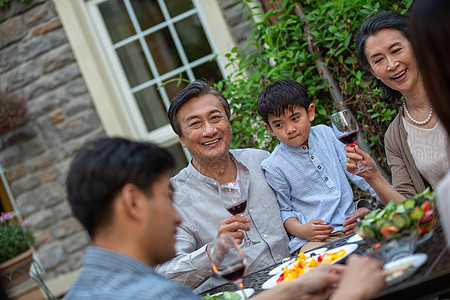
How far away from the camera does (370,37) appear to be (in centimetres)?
248

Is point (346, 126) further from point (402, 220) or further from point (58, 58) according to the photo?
point (58, 58)

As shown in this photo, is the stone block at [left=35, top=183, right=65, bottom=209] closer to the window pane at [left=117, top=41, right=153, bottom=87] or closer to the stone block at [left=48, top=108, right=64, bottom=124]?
the stone block at [left=48, top=108, right=64, bottom=124]

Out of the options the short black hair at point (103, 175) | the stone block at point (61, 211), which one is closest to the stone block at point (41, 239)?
the stone block at point (61, 211)

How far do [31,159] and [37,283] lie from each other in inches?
52.8

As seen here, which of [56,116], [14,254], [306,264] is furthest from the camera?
[56,116]

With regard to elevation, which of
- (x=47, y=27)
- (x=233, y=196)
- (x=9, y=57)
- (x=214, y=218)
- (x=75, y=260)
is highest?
(x=47, y=27)

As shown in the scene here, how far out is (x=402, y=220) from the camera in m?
1.45

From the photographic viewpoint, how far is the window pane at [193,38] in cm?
538

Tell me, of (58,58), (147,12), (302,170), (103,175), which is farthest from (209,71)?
(103,175)

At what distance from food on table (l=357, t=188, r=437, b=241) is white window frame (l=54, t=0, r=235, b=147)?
12.4 ft

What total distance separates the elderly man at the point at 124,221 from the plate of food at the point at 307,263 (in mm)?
408

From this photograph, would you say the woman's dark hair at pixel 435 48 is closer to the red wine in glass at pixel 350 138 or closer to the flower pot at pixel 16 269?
the red wine in glass at pixel 350 138

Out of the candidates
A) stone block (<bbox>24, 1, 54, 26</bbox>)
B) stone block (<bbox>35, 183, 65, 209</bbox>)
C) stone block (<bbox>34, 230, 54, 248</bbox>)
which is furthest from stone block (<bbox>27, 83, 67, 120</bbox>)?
stone block (<bbox>34, 230, 54, 248</bbox>)

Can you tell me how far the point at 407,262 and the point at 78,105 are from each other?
461 centimetres
